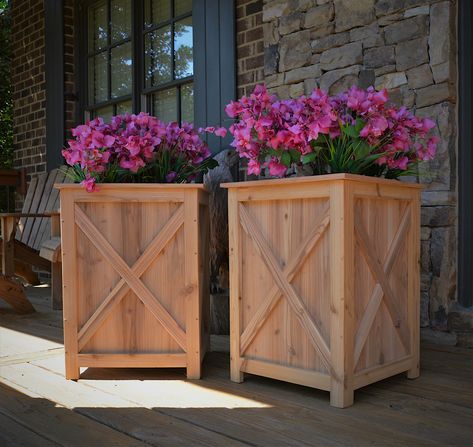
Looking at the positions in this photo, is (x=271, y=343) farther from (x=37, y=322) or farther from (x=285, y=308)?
(x=37, y=322)

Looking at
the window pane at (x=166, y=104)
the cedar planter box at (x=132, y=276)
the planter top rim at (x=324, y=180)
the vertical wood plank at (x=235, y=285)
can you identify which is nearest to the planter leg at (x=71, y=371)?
the cedar planter box at (x=132, y=276)

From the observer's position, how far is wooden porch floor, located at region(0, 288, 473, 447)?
1.76m

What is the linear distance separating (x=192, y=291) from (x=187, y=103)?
8.73 feet

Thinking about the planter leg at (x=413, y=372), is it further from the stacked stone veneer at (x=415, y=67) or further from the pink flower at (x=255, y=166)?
the pink flower at (x=255, y=166)

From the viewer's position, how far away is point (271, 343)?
2.29m

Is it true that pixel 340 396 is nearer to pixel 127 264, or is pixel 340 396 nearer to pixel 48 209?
pixel 127 264

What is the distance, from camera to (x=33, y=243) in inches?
214

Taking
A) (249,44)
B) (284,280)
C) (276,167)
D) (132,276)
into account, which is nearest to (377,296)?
(284,280)

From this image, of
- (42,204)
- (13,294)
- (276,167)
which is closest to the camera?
(276,167)

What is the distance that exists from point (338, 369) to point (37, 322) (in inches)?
95.8

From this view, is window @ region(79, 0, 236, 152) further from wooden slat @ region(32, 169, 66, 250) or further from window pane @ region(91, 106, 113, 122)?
wooden slat @ region(32, 169, 66, 250)

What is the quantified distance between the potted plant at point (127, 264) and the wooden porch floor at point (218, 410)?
0.13 m

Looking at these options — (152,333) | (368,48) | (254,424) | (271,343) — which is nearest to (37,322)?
(152,333)

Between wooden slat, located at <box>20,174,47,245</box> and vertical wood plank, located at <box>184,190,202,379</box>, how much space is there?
3.45 metres
